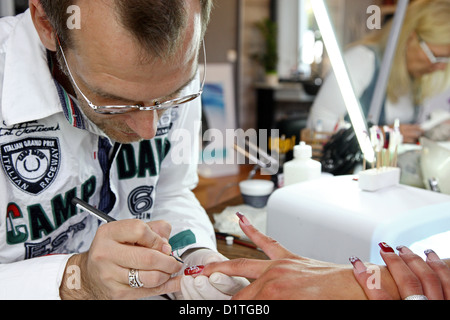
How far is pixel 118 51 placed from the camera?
0.71 metres

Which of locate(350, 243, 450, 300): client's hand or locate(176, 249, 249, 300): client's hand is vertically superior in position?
locate(350, 243, 450, 300): client's hand

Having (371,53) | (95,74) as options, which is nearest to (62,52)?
(95,74)

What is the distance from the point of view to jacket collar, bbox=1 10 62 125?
0.87 m

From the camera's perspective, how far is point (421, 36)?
79.6 inches

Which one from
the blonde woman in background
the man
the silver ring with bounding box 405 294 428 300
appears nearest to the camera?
the silver ring with bounding box 405 294 428 300

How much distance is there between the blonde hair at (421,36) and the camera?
Result: 77.2 inches

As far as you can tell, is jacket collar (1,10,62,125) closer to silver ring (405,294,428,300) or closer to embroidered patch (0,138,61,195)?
embroidered patch (0,138,61,195)

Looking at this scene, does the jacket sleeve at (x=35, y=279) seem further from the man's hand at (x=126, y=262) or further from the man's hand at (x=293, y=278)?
the man's hand at (x=293, y=278)

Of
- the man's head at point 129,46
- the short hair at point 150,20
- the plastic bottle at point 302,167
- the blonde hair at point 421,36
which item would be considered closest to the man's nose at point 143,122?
the man's head at point 129,46

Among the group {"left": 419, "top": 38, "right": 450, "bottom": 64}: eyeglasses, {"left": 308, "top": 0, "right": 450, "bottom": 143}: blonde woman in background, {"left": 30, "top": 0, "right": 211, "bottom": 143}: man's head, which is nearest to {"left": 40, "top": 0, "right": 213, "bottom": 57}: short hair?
{"left": 30, "top": 0, "right": 211, "bottom": 143}: man's head

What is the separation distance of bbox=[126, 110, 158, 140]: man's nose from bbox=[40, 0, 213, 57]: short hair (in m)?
0.14

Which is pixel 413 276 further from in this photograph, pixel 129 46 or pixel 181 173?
pixel 181 173

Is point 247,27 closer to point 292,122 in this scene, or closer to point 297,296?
point 292,122

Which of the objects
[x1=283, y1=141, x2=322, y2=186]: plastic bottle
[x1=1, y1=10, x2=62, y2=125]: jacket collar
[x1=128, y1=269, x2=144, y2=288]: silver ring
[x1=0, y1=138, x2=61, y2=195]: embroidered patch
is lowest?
[x1=128, y1=269, x2=144, y2=288]: silver ring
